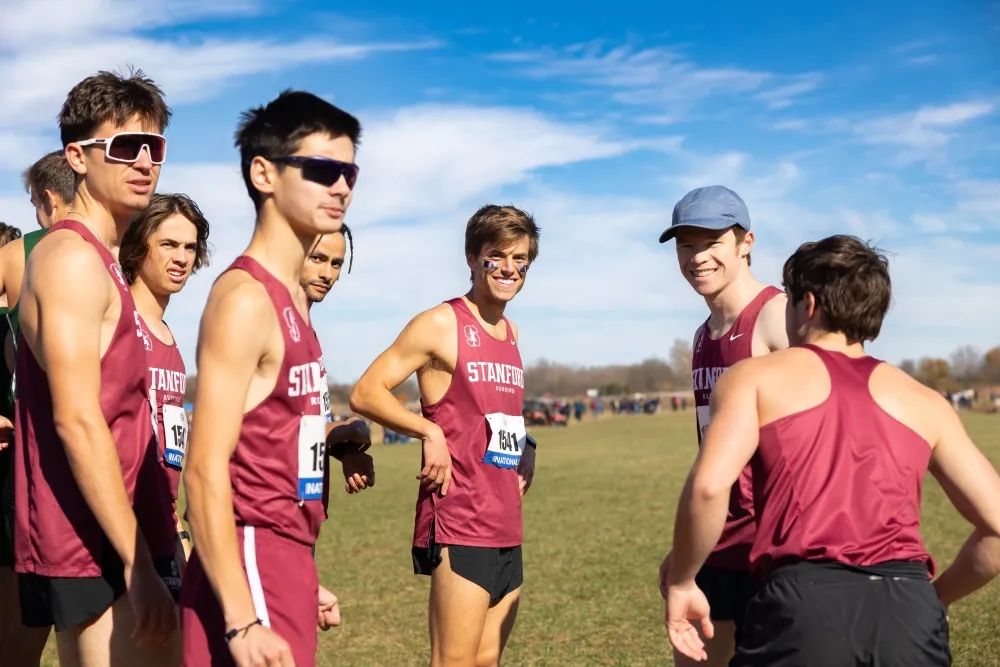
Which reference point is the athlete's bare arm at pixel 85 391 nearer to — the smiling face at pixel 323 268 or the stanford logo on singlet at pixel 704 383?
Answer: the smiling face at pixel 323 268

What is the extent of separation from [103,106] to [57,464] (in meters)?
1.15

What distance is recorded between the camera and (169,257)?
14.9ft

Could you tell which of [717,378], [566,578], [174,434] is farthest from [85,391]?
[566,578]

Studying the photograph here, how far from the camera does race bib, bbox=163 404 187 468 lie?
430cm

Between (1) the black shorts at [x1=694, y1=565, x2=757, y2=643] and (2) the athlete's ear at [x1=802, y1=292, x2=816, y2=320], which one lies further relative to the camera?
(1) the black shorts at [x1=694, y1=565, x2=757, y2=643]

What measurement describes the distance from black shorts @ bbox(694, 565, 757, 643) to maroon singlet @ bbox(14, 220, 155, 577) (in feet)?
8.29

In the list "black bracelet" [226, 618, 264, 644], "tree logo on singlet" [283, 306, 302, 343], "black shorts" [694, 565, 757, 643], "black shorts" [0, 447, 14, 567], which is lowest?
"black shorts" [694, 565, 757, 643]

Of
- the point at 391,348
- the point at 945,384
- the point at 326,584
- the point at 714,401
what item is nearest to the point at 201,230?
the point at 391,348

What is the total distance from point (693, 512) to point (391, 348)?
2.46m

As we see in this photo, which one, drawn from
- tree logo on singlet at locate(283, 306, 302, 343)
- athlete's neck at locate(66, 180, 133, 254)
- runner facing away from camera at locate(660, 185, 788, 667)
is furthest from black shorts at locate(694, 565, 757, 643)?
athlete's neck at locate(66, 180, 133, 254)

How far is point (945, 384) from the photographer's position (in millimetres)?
131000

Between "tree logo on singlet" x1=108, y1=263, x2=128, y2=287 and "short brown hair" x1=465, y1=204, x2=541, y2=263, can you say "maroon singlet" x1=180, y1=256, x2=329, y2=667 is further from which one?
"short brown hair" x1=465, y1=204, x2=541, y2=263

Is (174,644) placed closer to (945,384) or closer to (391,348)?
(391,348)

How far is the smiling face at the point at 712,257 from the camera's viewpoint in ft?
15.5
